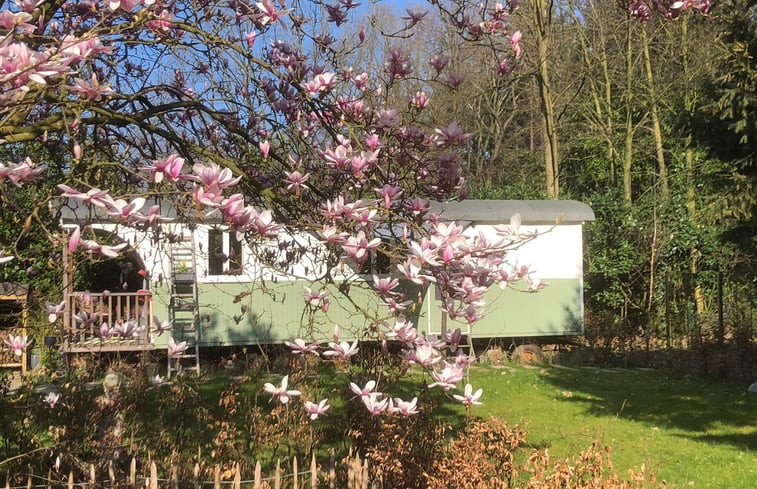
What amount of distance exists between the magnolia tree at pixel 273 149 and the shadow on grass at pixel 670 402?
12.2ft

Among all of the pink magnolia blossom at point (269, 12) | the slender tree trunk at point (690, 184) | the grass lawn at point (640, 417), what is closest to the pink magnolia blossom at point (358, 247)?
the pink magnolia blossom at point (269, 12)

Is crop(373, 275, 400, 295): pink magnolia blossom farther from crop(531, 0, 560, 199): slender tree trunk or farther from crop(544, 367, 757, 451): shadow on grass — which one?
crop(531, 0, 560, 199): slender tree trunk

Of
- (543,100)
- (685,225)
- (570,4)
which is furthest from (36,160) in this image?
(570,4)

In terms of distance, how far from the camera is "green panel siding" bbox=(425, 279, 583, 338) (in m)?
11.5

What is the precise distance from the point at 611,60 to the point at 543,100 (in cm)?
383

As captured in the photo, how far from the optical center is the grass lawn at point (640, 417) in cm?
532

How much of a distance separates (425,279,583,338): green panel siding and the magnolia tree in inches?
304

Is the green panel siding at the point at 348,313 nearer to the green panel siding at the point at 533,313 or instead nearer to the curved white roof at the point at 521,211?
the green panel siding at the point at 533,313

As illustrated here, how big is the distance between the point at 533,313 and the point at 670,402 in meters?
3.92

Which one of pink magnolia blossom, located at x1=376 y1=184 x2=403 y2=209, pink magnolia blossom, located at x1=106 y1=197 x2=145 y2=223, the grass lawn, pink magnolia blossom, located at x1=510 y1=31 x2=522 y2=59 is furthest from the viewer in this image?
the grass lawn

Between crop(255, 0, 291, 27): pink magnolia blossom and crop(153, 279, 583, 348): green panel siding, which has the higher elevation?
crop(255, 0, 291, 27): pink magnolia blossom

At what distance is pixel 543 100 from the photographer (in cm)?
1448

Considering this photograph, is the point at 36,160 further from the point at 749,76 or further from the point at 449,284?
the point at 749,76

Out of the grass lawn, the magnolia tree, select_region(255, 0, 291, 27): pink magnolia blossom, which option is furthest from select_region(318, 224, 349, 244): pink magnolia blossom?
the grass lawn
